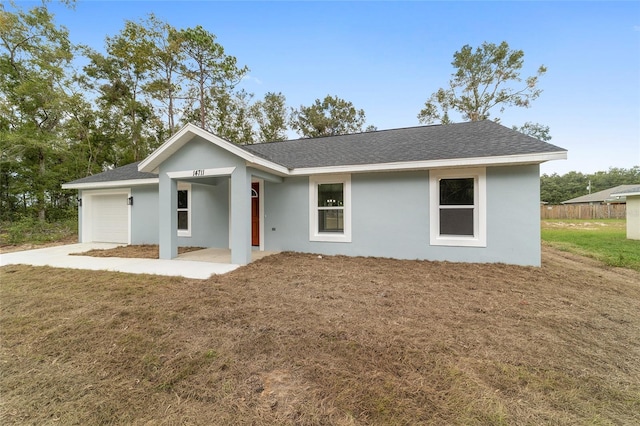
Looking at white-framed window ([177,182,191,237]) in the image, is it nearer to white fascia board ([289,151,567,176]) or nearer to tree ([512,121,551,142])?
white fascia board ([289,151,567,176])

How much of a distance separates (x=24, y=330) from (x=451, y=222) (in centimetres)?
842

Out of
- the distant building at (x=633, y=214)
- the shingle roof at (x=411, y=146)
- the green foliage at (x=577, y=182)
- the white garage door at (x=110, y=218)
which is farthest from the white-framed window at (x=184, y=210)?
the green foliage at (x=577, y=182)

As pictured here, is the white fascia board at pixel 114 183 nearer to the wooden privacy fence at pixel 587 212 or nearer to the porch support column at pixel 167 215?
the porch support column at pixel 167 215

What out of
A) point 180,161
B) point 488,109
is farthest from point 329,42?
point 488,109

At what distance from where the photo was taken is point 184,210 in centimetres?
930

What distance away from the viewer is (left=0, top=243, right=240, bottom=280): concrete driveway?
228 inches

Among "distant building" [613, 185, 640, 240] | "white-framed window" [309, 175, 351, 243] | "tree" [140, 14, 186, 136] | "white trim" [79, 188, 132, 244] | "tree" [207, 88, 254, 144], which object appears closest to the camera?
"white-framed window" [309, 175, 351, 243]

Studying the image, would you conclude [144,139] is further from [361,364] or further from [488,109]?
[488,109]

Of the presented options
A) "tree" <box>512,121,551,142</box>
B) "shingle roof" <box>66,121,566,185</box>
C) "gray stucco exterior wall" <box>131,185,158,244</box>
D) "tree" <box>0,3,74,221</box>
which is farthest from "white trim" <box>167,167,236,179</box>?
"tree" <box>512,121,551,142</box>

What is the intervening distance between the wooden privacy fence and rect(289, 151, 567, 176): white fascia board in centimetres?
3242

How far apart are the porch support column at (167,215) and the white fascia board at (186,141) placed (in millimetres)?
502

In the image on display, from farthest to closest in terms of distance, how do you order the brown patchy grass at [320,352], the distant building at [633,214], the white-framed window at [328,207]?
the distant building at [633,214], the white-framed window at [328,207], the brown patchy grass at [320,352]

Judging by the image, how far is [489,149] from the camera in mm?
6242

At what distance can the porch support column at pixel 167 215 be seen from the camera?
700cm
